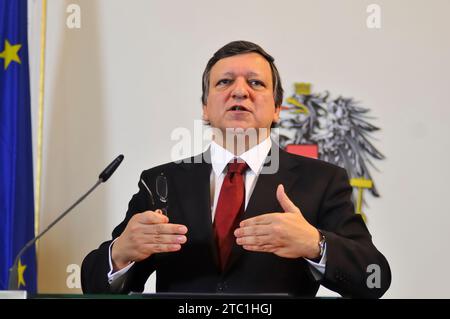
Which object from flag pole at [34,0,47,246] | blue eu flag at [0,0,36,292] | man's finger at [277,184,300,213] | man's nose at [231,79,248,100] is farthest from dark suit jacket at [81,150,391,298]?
flag pole at [34,0,47,246]

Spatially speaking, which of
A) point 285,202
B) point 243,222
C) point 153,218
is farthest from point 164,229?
point 285,202

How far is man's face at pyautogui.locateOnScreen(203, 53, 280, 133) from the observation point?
2.05 metres

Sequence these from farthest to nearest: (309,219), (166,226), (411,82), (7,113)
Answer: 1. (411,82)
2. (7,113)
3. (309,219)
4. (166,226)

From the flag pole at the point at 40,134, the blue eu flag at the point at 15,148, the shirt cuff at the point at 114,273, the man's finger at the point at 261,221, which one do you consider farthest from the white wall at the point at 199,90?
the man's finger at the point at 261,221

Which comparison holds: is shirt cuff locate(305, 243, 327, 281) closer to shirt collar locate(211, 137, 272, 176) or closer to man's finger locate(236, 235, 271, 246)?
man's finger locate(236, 235, 271, 246)

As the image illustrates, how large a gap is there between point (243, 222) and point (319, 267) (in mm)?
282

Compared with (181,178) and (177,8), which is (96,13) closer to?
(177,8)

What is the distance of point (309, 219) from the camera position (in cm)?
191

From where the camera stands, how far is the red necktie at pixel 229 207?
1875mm

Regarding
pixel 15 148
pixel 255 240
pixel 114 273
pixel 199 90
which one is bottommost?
pixel 114 273

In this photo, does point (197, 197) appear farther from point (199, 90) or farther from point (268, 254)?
point (199, 90)

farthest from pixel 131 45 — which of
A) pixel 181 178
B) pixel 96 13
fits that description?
pixel 181 178

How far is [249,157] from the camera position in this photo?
81.0 inches

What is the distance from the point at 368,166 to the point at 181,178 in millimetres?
1605
